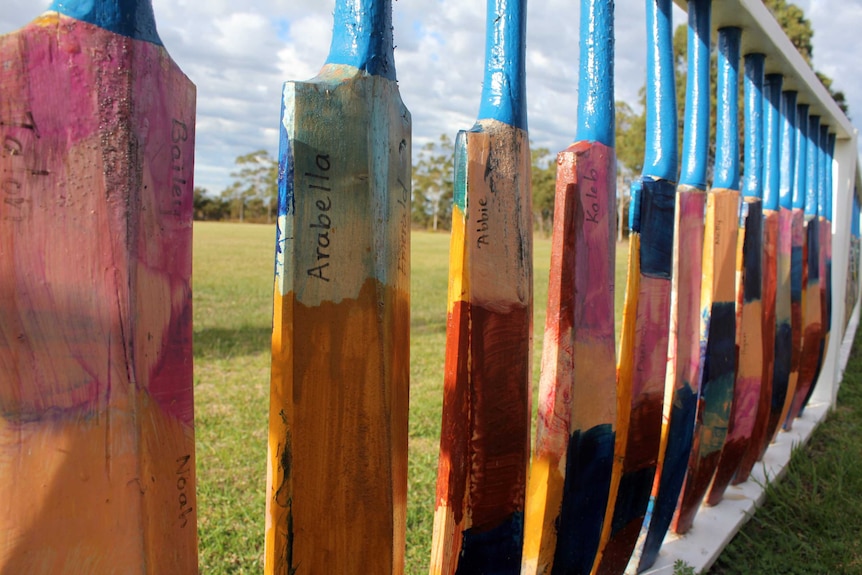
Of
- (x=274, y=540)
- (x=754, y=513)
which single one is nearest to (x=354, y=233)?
(x=274, y=540)

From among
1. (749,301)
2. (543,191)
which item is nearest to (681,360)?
(749,301)

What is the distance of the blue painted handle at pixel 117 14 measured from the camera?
2.29 ft

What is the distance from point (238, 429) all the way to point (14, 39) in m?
3.06

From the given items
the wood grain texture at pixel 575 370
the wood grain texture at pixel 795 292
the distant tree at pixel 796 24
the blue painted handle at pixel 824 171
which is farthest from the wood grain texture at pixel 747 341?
the distant tree at pixel 796 24

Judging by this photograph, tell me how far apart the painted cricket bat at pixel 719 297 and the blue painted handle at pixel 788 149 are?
894 mm

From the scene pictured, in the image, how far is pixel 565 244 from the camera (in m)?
1.27

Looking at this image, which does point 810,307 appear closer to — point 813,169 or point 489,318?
point 813,169

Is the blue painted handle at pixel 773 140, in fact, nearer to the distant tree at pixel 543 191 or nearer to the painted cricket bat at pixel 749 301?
the painted cricket bat at pixel 749 301

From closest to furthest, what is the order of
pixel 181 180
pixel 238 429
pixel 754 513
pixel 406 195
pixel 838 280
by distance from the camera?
pixel 181 180 < pixel 406 195 < pixel 754 513 < pixel 238 429 < pixel 838 280

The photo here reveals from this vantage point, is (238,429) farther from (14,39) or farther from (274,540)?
(14,39)

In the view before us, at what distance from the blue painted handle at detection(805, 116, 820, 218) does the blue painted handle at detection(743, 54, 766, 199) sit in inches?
44.3

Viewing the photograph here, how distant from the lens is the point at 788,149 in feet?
9.32

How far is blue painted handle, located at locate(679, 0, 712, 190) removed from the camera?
71.0 inches

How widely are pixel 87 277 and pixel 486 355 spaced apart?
621mm
